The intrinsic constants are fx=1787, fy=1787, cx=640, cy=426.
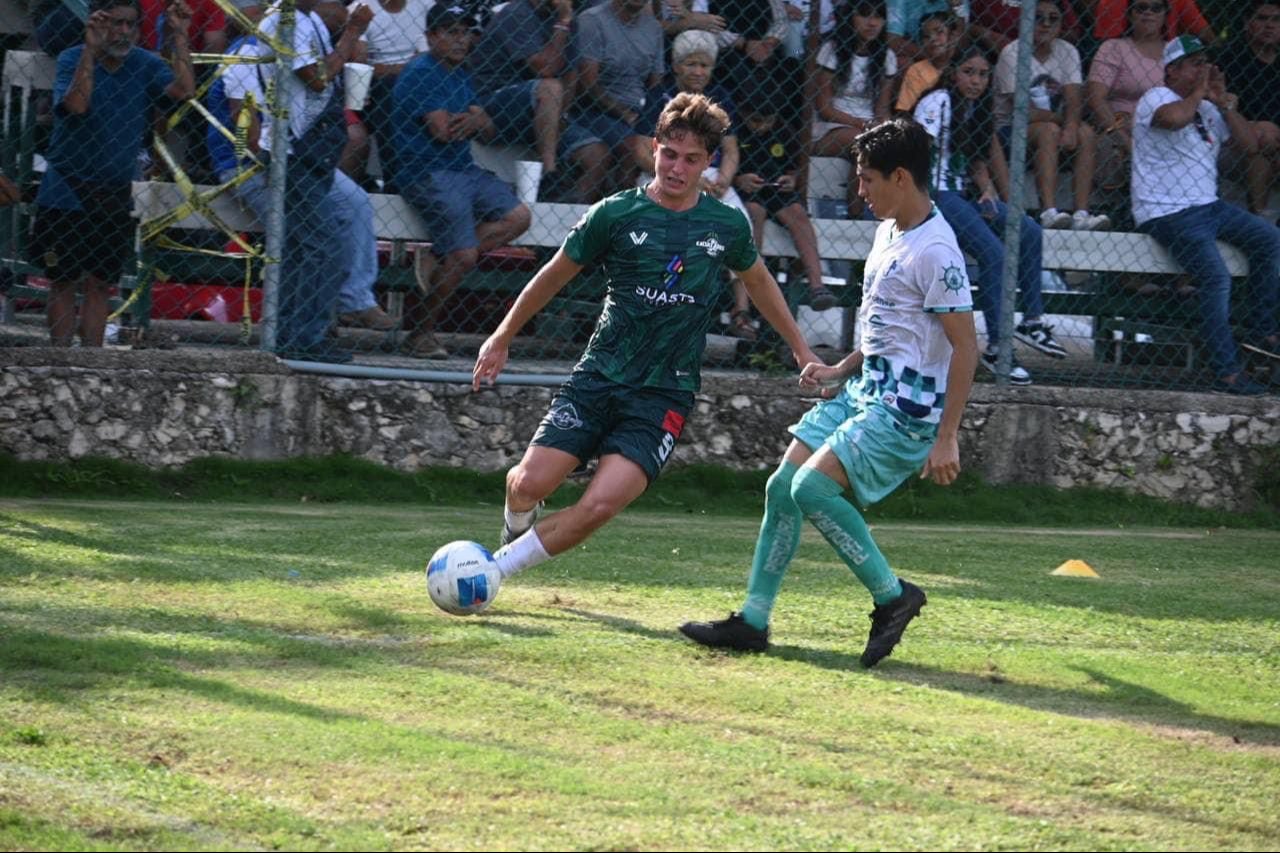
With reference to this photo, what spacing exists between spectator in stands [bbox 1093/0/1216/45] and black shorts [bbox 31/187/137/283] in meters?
5.64

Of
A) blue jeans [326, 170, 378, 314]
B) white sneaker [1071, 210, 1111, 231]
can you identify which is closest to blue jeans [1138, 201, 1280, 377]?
white sneaker [1071, 210, 1111, 231]

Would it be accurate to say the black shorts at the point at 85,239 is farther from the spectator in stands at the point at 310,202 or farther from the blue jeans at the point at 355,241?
the blue jeans at the point at 355,241

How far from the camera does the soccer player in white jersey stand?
575 cm

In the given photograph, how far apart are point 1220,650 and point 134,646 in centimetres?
366

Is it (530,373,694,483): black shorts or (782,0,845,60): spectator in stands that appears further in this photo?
(782,0,845,60): spectator in stands

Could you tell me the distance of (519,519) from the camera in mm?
6430

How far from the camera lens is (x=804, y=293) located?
1000 cm

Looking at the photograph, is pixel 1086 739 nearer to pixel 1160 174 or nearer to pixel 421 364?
pixel 421 364

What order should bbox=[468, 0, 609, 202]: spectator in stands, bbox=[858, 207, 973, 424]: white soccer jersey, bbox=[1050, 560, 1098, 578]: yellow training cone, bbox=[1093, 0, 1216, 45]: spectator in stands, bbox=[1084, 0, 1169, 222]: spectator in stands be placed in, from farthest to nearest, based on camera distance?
bbox=[1093, 0, 1216, 45]: spectator in stands < bbox=[1084, 0, 1169, 222]: spectator in stands < bbox=[468, 0, 609, 202]: spectator in stands < bbox=[1050, 560, 1098, 578]: yellow training cone < bbox=[858, 207, 973, 424]: white soccer jersey

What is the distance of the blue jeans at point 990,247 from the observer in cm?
980

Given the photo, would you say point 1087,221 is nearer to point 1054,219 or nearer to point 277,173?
point 1054,219

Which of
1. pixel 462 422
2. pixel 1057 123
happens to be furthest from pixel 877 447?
pixel 1057 123

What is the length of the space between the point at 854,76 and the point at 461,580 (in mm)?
5075

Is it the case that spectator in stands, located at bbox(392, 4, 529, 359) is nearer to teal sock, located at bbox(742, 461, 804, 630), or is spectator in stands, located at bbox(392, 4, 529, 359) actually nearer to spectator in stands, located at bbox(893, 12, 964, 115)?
spectator in stands, located at bbox(893, 12, 964, 115)
